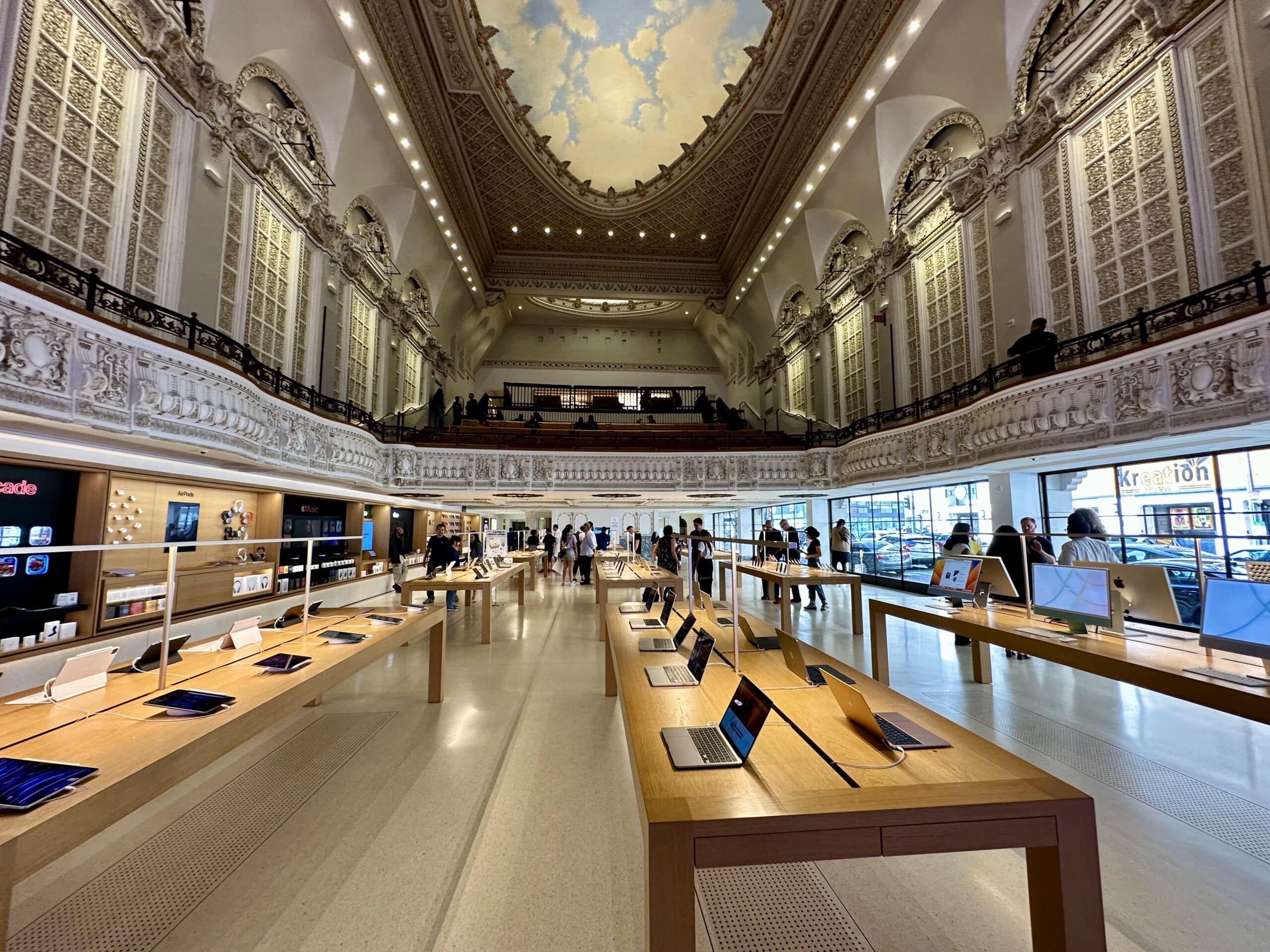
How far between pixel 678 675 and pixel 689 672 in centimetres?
7

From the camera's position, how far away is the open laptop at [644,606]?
457cm

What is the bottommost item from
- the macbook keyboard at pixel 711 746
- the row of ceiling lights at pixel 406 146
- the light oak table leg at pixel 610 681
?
the light oak table leg at pixel 610 681

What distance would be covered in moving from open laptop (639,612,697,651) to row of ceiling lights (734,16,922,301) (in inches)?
436

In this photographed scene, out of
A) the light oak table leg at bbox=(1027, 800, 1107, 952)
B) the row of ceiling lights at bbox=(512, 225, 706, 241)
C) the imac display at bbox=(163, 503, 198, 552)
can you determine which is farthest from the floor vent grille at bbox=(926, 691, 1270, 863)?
the row of ceiling lights at bbox=(512, 225, 706, 241)

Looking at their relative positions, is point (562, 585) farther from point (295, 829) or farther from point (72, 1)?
point (72, 1)

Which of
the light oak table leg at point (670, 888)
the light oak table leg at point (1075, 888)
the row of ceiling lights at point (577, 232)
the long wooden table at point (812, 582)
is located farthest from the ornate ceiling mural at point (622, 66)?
the light oak table leg at point (1075, 888)

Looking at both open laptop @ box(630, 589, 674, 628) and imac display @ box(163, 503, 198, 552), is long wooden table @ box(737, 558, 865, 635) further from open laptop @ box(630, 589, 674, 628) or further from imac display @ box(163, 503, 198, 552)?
imac display @ box(163, 503, 198, 552)

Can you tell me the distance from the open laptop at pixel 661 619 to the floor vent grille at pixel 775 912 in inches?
67.3

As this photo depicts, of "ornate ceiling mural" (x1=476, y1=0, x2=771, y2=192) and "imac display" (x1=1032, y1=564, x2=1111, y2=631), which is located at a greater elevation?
"ornate ceiling mural" (x1=476, y1=0, x2=771, y2=192)

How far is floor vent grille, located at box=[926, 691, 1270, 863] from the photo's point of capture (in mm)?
2582

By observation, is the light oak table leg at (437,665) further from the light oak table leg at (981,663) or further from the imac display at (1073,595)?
the light oak table leg at (981,663)

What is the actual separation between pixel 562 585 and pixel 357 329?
25.3 ft

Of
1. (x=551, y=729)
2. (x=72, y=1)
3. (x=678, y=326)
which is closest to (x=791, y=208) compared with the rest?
(x=678, y=326)

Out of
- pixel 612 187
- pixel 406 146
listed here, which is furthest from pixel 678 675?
pixel 612 187
